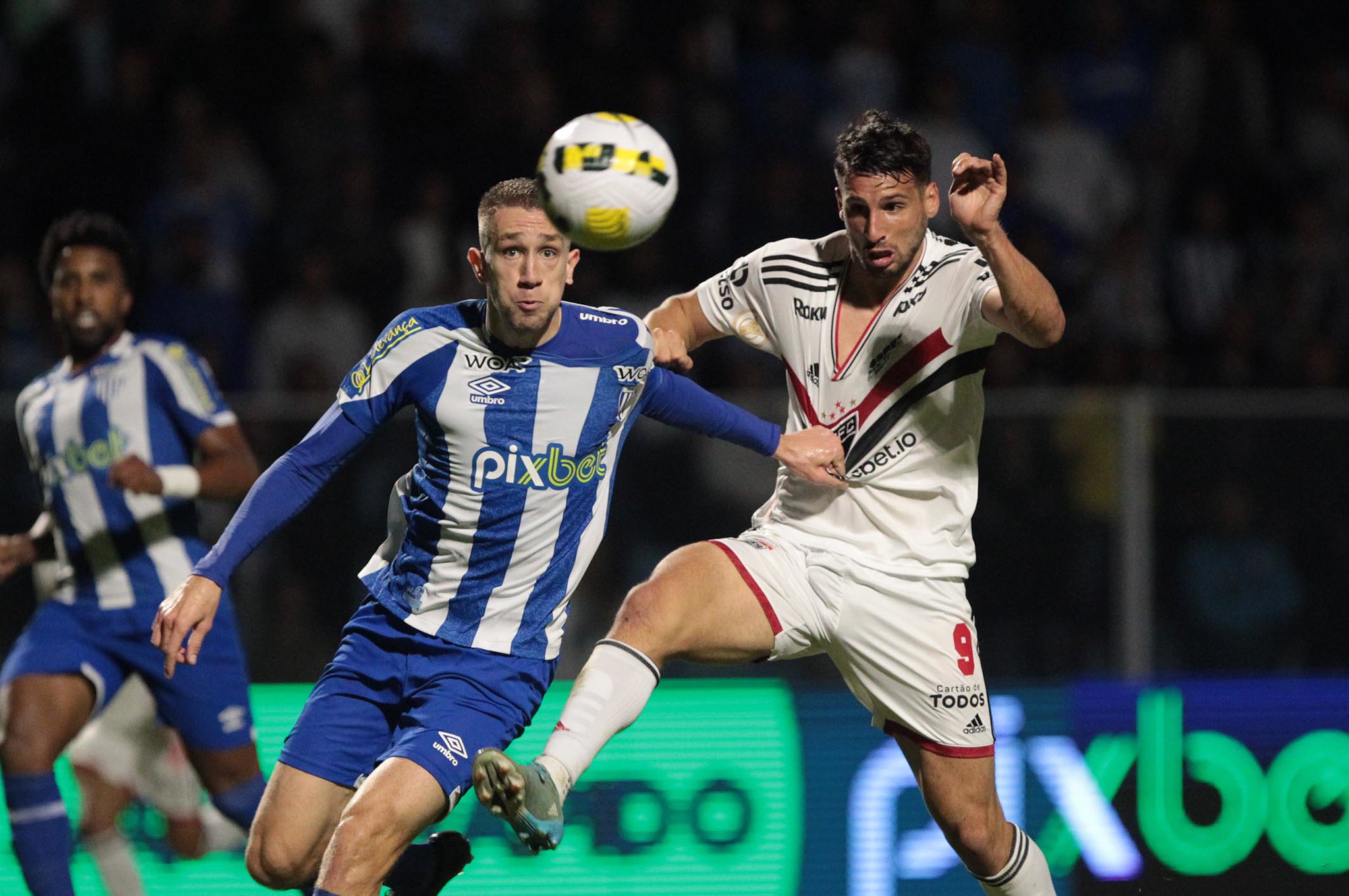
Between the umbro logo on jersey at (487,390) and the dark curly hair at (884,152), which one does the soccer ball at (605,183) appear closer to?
the umbro logo on jersey at (487,390)

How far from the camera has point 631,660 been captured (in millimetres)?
4422

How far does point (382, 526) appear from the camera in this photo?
787 cm

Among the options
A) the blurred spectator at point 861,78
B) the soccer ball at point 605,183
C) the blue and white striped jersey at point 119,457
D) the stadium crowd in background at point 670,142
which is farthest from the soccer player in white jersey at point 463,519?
the blurred spectator at point 861,78

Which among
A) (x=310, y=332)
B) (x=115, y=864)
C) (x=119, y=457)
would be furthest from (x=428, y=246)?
(x=115, y=864)

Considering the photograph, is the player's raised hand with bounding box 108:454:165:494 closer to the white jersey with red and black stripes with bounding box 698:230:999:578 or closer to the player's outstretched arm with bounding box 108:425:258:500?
the player's outstretched arm with bounding box 108:425:258:500

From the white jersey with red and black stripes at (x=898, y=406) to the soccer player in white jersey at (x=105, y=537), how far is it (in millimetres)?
1969

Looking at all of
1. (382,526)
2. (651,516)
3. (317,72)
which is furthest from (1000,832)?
(317,72)

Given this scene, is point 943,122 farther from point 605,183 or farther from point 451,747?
point 451,747

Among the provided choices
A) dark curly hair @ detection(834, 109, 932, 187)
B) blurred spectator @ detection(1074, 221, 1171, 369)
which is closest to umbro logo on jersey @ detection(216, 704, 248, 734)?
dark curly hair @ detection(834, 109, 932, 187)

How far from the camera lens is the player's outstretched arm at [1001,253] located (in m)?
4.27

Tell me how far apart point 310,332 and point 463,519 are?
15.3ft

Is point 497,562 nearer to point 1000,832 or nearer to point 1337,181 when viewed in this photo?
point 1000,832

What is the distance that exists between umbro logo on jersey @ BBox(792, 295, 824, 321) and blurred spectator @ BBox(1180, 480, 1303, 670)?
3792 mm

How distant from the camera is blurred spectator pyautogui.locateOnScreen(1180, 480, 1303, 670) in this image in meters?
8.07
